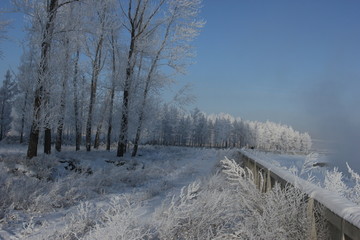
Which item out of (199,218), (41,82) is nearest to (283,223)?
(199,218)

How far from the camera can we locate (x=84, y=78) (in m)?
21.5

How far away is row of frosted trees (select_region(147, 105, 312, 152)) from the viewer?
318 feet

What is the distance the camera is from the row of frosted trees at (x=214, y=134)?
96812mm

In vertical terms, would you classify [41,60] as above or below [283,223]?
above

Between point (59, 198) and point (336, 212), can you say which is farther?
point (59, 198)

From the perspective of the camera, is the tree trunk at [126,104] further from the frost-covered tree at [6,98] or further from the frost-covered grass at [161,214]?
the frost-covered tree at [6,98]

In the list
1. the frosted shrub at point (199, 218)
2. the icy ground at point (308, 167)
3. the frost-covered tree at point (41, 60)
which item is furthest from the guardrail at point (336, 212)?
the frost-covered tree at point (41, 60)

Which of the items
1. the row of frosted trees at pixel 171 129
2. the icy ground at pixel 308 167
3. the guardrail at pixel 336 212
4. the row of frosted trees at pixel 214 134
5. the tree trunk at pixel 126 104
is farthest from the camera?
the row of frosted trees at pixel 214 134

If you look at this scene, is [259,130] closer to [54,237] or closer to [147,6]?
[147,6]

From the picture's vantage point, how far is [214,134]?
4483 inches

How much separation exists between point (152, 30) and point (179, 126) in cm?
7999

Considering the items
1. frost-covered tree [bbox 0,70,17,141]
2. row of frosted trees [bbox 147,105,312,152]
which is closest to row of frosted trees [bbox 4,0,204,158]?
frost-covered tree [bbox 0,70,17,141]

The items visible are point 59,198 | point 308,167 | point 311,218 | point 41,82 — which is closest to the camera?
point 311,218

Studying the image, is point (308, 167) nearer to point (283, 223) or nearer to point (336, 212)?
point (283, 223)
